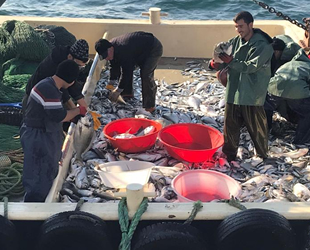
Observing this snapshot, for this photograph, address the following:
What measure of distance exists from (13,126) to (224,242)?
3.86 m

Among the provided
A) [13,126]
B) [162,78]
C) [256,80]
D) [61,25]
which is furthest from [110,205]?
[61,25]

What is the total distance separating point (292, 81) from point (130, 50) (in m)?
2.36

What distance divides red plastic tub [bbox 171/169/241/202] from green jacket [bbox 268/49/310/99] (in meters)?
1.74

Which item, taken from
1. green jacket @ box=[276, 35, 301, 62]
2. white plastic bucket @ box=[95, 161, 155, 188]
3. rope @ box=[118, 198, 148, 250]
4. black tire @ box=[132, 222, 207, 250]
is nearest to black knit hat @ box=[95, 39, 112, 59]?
white plastic bucket @ box=[95, 161, 155, 188]

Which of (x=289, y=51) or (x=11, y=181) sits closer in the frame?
(x=11, y=181)

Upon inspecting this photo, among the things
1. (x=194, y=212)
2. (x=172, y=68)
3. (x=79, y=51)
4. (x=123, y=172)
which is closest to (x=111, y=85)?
(x=172, y=68)

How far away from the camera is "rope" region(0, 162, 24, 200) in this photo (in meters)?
4.73

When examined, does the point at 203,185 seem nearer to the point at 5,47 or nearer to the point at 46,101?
the point at 46,101

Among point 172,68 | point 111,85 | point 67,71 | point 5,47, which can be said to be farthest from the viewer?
point 172,68

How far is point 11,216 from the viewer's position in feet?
11.5

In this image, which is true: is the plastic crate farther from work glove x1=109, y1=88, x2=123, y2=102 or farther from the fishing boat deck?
the fishing boat deck

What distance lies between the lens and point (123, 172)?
4895mm

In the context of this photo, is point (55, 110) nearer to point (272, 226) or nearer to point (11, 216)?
point (11, 216)

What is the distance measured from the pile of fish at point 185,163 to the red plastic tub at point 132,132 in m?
0.09
